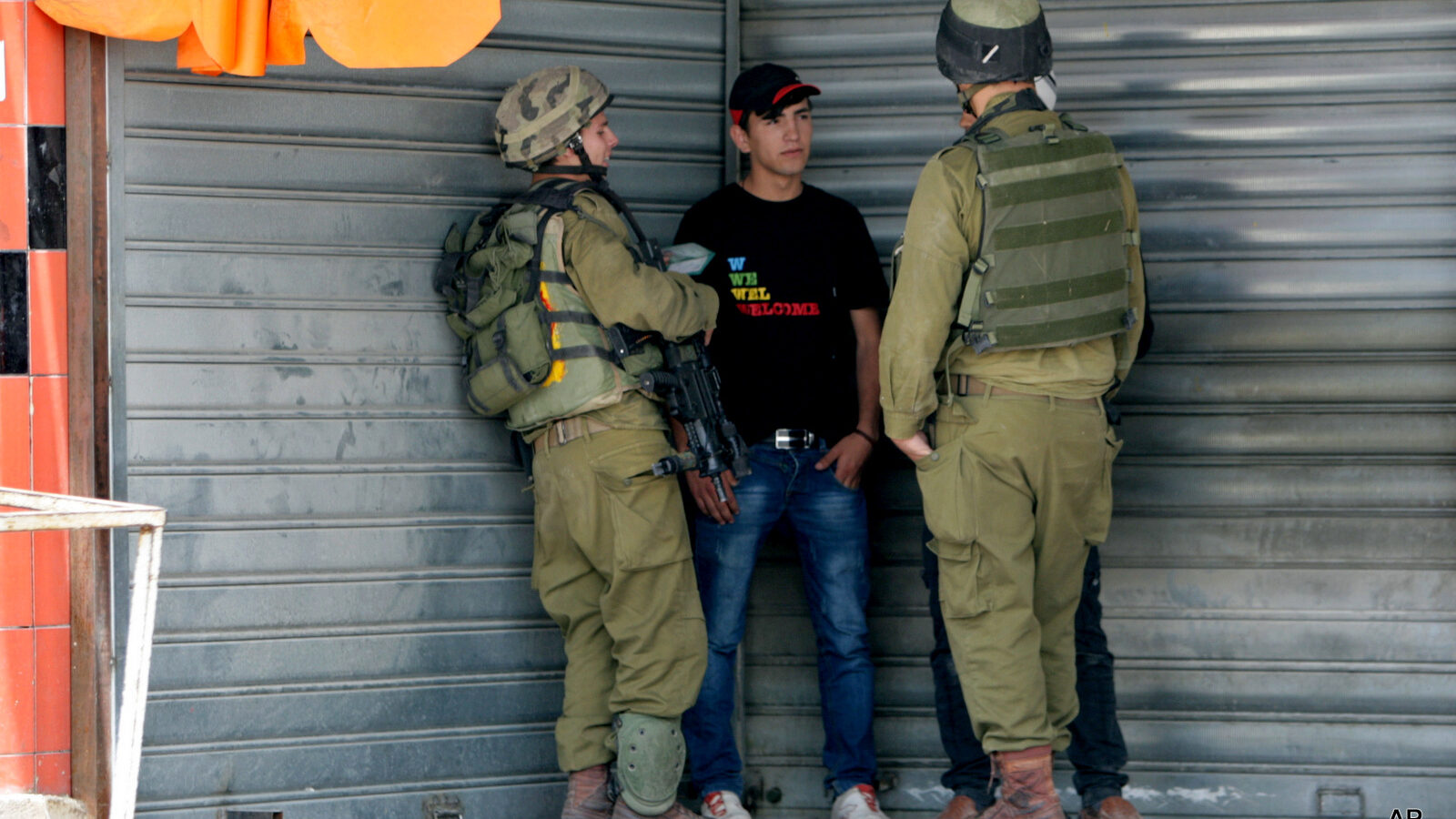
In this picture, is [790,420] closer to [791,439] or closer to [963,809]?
[791,439]

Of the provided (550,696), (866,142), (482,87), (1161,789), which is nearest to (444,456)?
(550,696)

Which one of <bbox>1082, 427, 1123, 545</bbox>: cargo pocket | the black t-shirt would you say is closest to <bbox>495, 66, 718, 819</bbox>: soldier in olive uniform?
the black t-shirt

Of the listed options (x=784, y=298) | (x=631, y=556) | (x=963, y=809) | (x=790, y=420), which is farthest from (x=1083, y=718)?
(x=784, y=298)

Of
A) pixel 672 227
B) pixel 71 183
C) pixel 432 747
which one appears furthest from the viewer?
pixel 672 227

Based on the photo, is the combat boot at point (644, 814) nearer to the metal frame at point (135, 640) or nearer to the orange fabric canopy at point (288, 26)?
the metal frame at point (135, 640)

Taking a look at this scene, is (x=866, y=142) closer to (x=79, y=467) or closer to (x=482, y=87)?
(x=482, y=87)

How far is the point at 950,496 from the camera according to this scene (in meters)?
3.38

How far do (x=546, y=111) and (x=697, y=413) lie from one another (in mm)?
977

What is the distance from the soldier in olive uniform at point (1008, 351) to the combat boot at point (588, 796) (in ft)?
3.84

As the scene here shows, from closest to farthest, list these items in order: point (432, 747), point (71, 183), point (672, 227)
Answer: point (71, 183) → point (432, 747) → point (672, 227)

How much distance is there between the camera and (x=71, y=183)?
3.68 m

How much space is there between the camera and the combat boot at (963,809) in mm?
3777

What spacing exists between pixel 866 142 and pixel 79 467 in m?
2.64

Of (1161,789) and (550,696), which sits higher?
(550,696)
